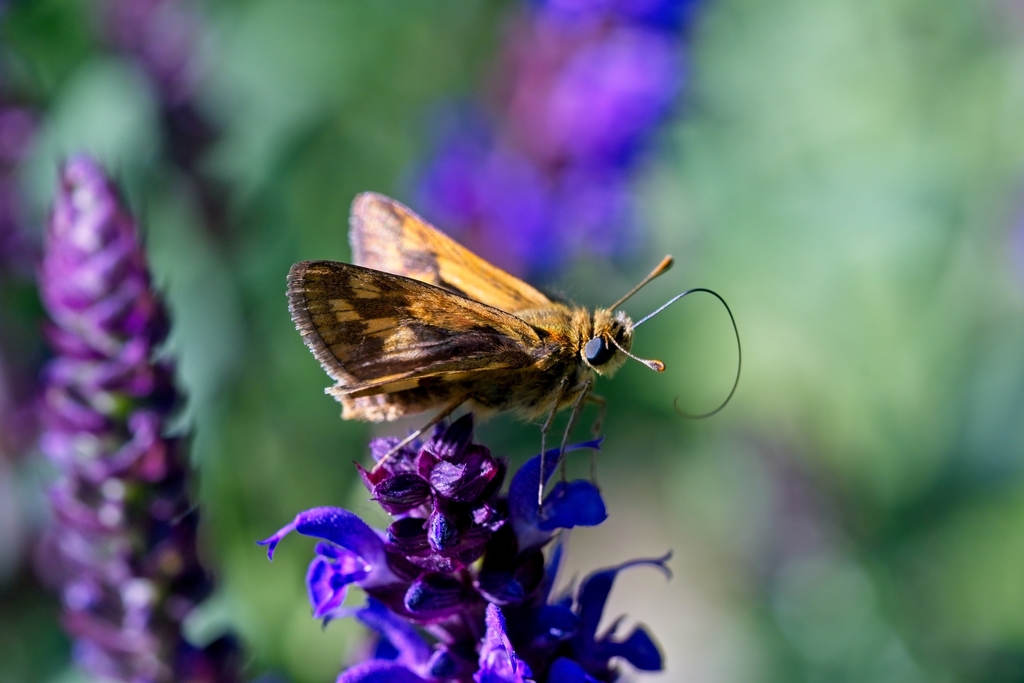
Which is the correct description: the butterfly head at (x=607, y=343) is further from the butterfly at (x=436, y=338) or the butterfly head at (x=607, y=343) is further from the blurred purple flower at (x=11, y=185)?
the blurred purple flower at (x=11, y=185)

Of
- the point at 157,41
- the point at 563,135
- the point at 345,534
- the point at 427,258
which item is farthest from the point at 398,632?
the point at 563,135

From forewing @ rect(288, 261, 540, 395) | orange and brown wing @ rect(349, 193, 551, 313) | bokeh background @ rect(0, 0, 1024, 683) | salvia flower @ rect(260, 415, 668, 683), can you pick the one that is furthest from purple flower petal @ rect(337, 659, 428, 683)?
bokeh background @ rect(0, 0, 1024, 683)

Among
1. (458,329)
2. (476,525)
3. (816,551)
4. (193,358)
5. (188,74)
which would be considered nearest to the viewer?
(476,525)

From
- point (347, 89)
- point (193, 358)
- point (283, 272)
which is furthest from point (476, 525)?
point (347, 89)

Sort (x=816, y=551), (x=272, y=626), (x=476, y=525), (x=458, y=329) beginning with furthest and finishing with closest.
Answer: (x=816, y=551) → (x=272, y=626) → (x=458, y=329) → (x=476, y=525)

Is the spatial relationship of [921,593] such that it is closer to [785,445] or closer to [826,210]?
[785,445]

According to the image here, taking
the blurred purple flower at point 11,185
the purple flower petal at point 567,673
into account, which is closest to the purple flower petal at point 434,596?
the purple flower petal at point 567,673

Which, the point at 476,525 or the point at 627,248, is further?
the point at 627,248
